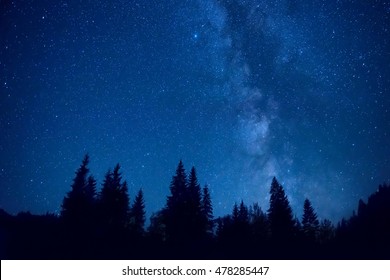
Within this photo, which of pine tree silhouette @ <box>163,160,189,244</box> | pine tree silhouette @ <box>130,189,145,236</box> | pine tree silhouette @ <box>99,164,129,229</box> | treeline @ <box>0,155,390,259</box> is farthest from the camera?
pine tree silhouette @ <box>130,189,145,236</box>

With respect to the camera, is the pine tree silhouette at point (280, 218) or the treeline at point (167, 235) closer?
the treeline at point (167, 235)

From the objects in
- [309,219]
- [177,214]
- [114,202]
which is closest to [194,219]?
[177,214]

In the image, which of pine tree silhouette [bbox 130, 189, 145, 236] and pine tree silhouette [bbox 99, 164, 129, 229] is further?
pine tree silhouette [bbox 130, 189, 145, 236]

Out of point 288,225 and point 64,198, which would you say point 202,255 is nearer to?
point 288,225

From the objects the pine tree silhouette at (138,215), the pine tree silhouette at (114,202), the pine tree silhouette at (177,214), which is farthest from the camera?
the pine tree silhouette at (138,215)

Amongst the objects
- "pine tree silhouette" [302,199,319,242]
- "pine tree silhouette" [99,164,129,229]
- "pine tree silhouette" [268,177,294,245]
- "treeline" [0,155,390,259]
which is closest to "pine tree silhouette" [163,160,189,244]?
"treeline" [0,155,390,259]

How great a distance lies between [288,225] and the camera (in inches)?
1362

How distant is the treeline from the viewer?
2225 centimetres

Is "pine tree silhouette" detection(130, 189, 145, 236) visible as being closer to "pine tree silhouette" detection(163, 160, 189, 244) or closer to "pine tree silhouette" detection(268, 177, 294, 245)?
"pine tree silhouette" detection(163, 160, 189, 244)

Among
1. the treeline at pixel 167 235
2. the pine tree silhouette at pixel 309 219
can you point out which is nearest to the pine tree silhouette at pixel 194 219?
the treeline at pixel 167 235

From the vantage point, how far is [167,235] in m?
30.2

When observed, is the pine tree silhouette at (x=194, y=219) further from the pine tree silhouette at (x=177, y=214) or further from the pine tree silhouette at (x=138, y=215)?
the pine tree silhouette at (x=138, y=215)

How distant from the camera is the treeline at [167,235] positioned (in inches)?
876
